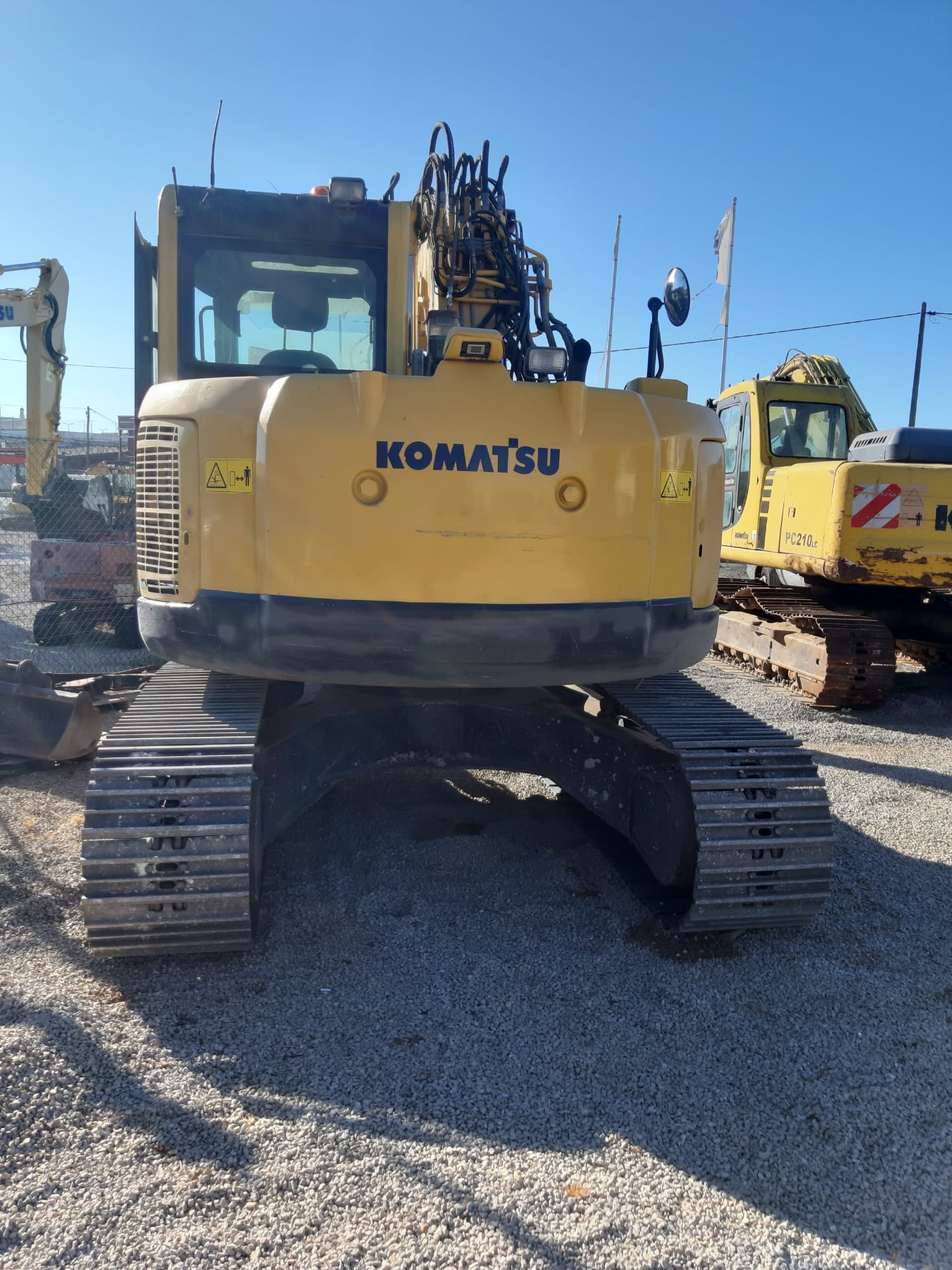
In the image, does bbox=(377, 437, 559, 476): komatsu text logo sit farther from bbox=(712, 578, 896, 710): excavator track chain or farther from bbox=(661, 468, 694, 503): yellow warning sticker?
bbox=(712, 578, 896, 710): excavator track chain

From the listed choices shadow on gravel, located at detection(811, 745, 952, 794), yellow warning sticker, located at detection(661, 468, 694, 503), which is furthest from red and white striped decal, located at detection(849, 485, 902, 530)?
yellow warning sticker, located at detection(661, 468, 694, 503)

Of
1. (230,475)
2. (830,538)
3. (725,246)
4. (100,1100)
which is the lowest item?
(100,1100)

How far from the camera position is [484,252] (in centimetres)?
441

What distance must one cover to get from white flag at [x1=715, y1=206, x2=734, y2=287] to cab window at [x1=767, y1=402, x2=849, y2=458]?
10.6m

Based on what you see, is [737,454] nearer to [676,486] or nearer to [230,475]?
[676,486]

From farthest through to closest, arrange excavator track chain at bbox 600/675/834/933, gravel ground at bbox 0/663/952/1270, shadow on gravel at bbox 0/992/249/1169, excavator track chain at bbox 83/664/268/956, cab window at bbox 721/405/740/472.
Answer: cab window at bbox 721/405/740/472, excavator track chain at bbox 600/675/834/933, excavator track chain at bbox 83/664/268/956, shadow on gravel at bbox 0/992/249/1169, gravel ground at bbox 0/663/952/1270

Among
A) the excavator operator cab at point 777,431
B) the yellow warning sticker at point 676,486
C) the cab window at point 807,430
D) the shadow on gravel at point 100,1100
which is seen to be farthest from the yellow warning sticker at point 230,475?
the cab window at point 807,430

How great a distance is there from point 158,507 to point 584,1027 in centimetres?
227

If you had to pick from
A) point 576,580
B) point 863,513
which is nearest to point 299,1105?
point 576,580

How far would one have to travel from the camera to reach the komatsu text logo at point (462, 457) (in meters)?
3.16

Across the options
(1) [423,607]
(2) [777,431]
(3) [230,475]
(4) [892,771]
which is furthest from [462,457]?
(2) [777,431]

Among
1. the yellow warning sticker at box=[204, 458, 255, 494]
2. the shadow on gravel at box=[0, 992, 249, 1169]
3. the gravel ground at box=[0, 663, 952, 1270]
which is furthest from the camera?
the yellow warning sticker at box=[204, 458, 255, 494]

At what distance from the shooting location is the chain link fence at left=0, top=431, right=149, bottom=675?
29.5 feet

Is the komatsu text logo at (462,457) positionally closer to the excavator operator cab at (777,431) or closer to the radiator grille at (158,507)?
the radiator grille at (158,507)
